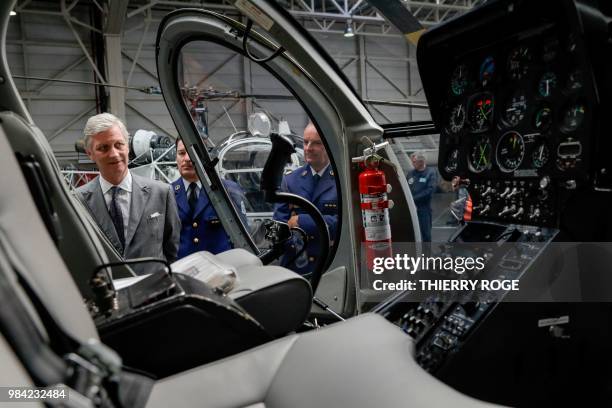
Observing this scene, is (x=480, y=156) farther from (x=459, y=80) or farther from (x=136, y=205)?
(x=136, y=205)

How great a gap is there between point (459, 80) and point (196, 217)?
5.55 ft

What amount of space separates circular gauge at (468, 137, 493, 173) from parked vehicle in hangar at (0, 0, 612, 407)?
0.05ft

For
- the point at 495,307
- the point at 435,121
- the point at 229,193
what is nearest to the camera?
the point at 495,307

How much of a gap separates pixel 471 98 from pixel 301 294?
1436 millimetres

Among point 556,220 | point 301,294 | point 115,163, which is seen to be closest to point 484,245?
point 556,220

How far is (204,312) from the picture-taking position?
110cm

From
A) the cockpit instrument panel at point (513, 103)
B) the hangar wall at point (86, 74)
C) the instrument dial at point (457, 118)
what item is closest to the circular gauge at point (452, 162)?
the cockpit instrument panel at point (513, 103)

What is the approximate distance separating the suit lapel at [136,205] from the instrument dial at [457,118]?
157cm

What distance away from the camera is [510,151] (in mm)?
2090

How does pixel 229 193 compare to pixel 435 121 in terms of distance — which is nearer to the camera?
pixel 435 121

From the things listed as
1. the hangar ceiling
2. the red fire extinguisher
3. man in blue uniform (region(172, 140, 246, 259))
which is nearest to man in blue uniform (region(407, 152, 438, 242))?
man in blue uniform (region(172, 140, 246, 259))

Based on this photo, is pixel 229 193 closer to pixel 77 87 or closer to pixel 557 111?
pixel 557 111

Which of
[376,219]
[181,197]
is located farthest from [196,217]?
[376,219]

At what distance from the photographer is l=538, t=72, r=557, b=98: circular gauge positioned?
1901 mm
